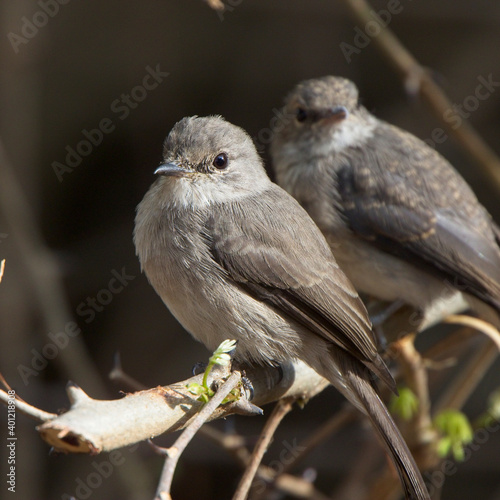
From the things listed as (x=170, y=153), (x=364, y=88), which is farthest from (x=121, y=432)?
(x=364, y=88)

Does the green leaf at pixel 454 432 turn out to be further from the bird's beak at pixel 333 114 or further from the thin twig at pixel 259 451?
the bird's beak at pixel 333 114

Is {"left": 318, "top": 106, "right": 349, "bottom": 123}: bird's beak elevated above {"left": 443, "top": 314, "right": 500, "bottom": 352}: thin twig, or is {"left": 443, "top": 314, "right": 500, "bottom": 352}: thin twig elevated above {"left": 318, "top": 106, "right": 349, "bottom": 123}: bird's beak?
{"left": 318, "top": 106, "right": 349, "bottom": 123}: bird's beak

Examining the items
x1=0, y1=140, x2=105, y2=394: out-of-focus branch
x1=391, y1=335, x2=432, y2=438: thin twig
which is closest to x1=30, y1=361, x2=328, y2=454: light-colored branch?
x1=391, y1=335, x2=432, y2=438: thin twig

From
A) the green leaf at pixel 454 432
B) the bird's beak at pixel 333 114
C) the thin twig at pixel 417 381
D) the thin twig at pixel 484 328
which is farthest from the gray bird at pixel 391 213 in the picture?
the green leaf at pixel 454 432

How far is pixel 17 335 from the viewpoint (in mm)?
5012

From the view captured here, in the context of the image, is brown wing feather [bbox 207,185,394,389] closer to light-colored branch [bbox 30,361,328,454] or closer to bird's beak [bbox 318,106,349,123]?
light-colored branch [bbox 30,361,328,454]

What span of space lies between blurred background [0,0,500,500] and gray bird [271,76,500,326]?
1410mm

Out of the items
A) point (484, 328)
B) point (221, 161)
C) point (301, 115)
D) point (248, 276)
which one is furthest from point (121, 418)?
point (301, 115)

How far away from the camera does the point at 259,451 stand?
111 inches

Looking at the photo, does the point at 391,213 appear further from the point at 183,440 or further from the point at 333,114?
the point at 183,440

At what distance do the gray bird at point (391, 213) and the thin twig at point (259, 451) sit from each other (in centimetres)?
126

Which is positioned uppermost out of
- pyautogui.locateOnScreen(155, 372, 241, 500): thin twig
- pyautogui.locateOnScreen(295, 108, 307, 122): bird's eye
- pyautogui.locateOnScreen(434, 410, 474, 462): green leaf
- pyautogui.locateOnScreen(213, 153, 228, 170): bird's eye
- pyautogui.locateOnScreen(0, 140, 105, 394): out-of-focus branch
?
pyautogui.locateOnScreen(295, 108, 307, 122): bird's eye

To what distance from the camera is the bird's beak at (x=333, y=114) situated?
438 centimetres

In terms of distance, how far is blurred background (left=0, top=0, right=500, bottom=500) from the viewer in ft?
19.9
